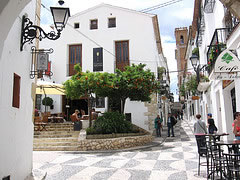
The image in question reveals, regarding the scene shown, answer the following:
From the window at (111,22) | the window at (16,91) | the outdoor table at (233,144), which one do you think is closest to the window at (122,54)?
the window at (111,22)

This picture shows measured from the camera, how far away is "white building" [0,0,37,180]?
4.25 meters

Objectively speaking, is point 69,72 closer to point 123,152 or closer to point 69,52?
point 69,52

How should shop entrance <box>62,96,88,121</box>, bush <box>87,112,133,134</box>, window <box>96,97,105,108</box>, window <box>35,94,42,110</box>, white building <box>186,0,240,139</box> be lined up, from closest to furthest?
white building <box>186,0,240,139</box>, bush <box>87,112,133,134</box>, window <box>96,97,105,108</box>, window <box>35,94,42,110</box>, shop entrance <box>62,96,88,121</box>

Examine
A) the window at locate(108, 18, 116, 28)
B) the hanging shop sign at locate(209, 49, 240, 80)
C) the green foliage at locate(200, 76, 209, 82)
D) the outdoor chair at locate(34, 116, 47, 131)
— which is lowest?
the outdoor chair at locate(34, 116, 47, 131)

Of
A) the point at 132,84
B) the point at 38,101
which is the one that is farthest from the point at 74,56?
the point at 132,84

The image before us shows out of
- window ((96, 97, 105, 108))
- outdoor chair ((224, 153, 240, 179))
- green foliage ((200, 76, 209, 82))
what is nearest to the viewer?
outdoor chair ((224, 153, 240, 179))

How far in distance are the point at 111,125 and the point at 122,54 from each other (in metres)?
7.11

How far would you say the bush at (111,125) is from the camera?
37.6 ft

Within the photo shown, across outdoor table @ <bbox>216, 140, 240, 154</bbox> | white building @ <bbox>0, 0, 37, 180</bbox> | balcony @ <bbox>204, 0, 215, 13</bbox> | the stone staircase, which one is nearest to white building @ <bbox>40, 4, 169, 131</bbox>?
the stone staircase

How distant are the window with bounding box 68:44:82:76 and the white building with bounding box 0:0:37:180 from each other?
1144 centimetres

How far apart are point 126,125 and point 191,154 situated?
4.17m

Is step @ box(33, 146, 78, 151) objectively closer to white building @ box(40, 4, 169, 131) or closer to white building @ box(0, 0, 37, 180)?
white building @ box(0, 0, 37, 180)

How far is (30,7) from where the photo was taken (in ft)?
19.5

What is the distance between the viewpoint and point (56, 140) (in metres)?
11.3
